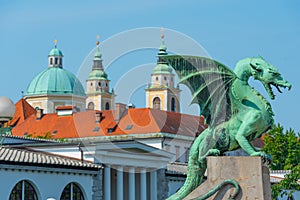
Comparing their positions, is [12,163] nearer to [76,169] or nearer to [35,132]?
[76,169]

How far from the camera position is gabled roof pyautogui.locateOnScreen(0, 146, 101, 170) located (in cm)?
3831

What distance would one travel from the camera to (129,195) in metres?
49.1

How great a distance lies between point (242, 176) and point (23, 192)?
2417 cm

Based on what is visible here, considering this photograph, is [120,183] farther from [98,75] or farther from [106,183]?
[98,75]

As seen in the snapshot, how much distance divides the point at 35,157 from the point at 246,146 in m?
25.2

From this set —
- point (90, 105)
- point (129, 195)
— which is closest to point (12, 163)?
point (129, 195)

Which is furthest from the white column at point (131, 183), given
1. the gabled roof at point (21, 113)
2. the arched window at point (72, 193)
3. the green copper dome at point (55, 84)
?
the green copper dome at point (55, 84)

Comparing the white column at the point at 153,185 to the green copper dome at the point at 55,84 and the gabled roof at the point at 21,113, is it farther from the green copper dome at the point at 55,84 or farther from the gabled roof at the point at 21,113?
the green copper dome at the point at 55,84

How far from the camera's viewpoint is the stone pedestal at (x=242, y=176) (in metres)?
16.6

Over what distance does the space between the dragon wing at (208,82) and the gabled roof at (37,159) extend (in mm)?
19969

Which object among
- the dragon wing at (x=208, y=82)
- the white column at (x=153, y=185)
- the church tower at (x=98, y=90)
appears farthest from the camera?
the church tower at (x=98, y=90)

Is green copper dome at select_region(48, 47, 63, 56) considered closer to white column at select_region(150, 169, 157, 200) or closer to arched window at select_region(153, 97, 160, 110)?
arched window at select_region(153, 97, 160, 110)

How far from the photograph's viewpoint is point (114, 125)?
8794cm

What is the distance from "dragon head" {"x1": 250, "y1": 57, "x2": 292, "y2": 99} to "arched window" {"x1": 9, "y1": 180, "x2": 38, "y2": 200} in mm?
22576
